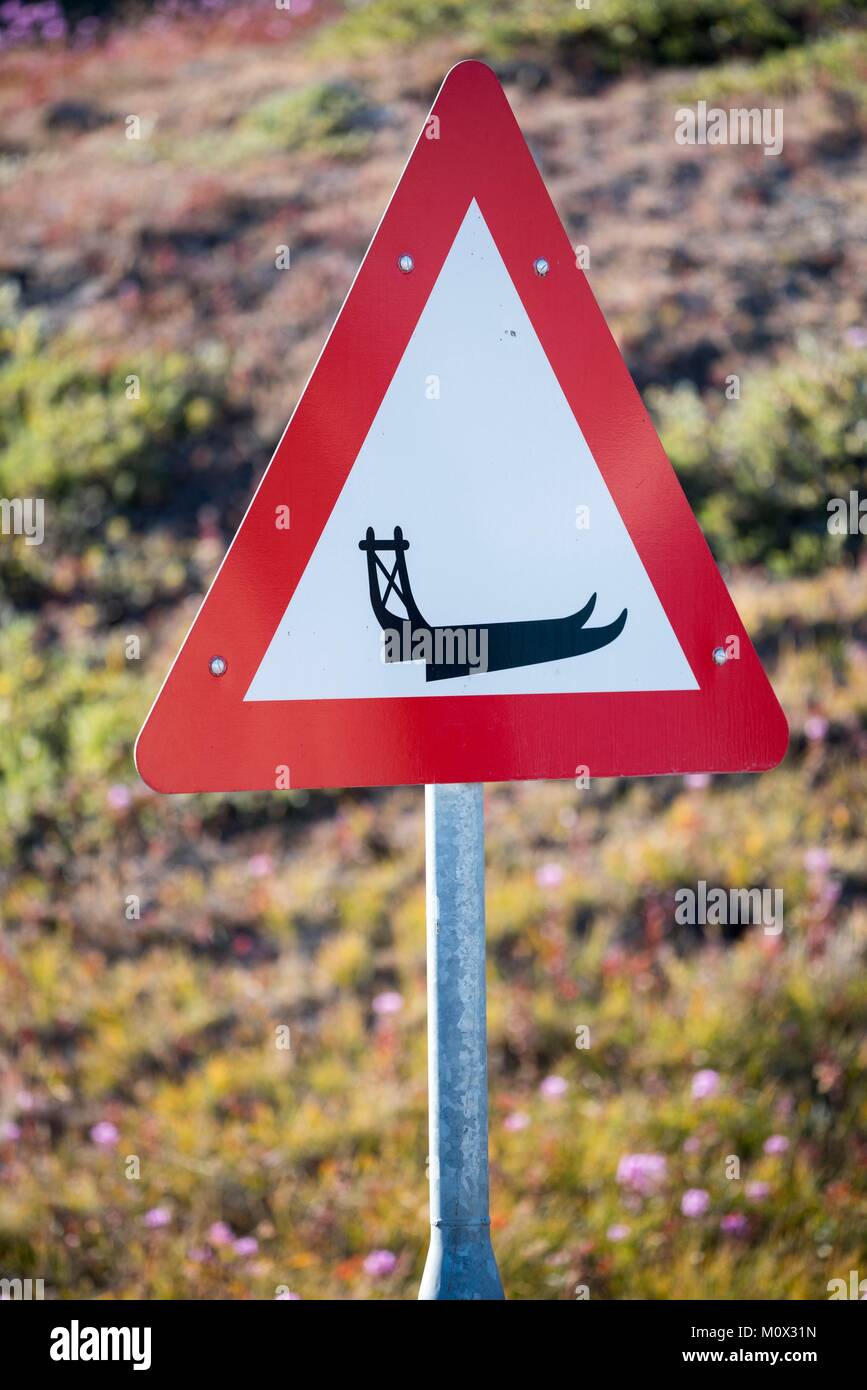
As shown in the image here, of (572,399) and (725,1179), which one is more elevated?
(572,399)

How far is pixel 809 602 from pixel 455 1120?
381 cm

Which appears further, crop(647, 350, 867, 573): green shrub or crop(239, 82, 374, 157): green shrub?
crop(239, 82, 374, 157): green shrub

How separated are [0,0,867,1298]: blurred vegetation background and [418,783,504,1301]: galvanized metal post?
4.04 feet

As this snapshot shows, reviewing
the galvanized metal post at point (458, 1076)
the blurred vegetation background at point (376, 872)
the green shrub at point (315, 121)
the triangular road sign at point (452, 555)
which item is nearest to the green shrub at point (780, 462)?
the blurred vegetation background at point (376, 872)

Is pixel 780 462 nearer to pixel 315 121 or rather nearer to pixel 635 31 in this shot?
pixel 315 121

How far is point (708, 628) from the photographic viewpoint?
Result: 169 centimetres

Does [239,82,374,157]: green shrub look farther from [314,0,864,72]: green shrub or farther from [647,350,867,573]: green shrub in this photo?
[647,350,867,573]: green shrub

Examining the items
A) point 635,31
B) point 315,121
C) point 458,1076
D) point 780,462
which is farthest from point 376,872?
point 635,31

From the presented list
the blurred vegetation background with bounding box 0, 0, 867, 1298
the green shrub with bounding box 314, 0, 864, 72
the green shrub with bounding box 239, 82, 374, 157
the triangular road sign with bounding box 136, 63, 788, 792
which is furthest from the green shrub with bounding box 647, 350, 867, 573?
the green shrub with bounding box 314, 0, 864, 72

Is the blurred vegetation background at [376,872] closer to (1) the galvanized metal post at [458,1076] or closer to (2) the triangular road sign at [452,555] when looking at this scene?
(1) the galvanized metal post at [458,1076]

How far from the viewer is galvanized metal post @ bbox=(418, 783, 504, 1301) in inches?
59.3
